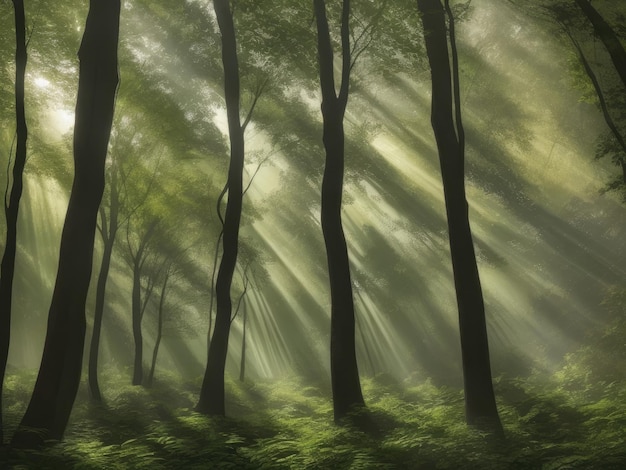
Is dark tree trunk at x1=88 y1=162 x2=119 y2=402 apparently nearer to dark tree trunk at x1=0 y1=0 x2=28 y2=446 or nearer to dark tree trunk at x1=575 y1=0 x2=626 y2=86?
dark tree trunk at x1=0 y1=0 x2=28 y2=446

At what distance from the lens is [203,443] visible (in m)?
8.14

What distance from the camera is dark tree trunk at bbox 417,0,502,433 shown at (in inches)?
A: 340

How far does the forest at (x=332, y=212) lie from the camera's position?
7.71 m

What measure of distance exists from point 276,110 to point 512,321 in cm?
3309

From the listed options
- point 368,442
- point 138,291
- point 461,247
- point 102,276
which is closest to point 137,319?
point 138,291

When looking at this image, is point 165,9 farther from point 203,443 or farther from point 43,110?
point 203,443

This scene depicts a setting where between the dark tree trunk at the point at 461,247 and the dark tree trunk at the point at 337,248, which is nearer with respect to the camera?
the dark tree trunk at the point at 461,247

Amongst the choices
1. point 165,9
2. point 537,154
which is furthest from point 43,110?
point 537,154

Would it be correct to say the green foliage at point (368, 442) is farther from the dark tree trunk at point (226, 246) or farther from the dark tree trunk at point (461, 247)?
the dark tree trunk at point (226, 246)

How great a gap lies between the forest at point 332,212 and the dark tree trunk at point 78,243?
4 cm

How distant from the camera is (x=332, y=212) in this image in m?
11.1

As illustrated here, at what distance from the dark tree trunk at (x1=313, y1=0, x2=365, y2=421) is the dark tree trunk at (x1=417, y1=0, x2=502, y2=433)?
80.9 inches

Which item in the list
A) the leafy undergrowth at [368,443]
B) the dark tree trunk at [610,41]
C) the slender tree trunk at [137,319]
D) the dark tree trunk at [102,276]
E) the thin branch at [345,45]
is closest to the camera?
the leafy undergrowth at [368,443]

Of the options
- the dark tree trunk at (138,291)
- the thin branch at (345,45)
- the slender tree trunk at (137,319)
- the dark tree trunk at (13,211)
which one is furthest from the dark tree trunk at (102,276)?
the thin branch at (345,45)
